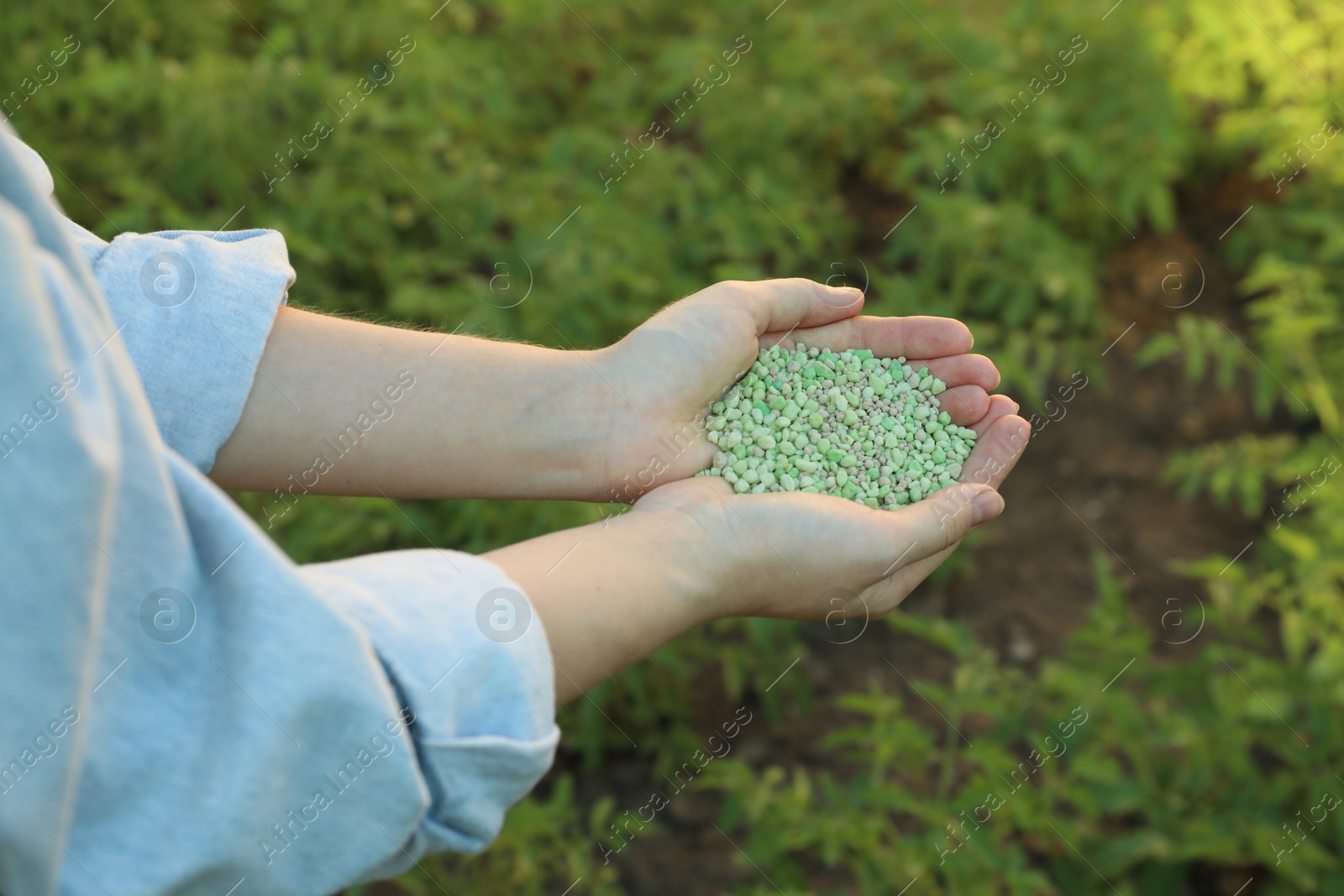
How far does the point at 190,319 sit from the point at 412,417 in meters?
0.33

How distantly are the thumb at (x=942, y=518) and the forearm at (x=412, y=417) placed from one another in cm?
47

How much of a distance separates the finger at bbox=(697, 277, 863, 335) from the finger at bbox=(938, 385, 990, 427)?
0.22 metres

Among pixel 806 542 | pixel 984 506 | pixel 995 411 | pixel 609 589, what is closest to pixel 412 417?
pixel 609 589

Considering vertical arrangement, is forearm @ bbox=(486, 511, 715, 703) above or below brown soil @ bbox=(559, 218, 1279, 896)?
above

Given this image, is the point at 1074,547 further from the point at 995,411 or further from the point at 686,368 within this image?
the point at 686,368

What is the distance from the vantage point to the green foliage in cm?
200

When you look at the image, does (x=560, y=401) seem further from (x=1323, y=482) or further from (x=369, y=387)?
(x=1323, y=482)

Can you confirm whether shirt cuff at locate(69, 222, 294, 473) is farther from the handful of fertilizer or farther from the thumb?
the thumb

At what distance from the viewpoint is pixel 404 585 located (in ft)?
3.13

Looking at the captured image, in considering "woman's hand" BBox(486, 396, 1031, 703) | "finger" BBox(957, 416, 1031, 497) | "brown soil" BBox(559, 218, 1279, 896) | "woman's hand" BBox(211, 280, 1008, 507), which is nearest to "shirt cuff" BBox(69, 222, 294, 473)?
"woman's hand" BBox(211, 280, 1008, 507)

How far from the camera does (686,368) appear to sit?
162cm

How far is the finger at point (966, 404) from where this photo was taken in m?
1.76

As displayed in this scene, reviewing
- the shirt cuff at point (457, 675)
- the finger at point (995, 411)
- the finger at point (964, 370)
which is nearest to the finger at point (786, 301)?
the finger at point (964, 370)

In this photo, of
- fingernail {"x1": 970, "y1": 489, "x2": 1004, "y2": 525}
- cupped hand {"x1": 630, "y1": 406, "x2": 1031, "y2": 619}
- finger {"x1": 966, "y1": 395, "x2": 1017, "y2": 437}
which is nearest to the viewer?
cupped hand {"x1": 630, "y1": 406, "x2": 1031, "y2": 619}
